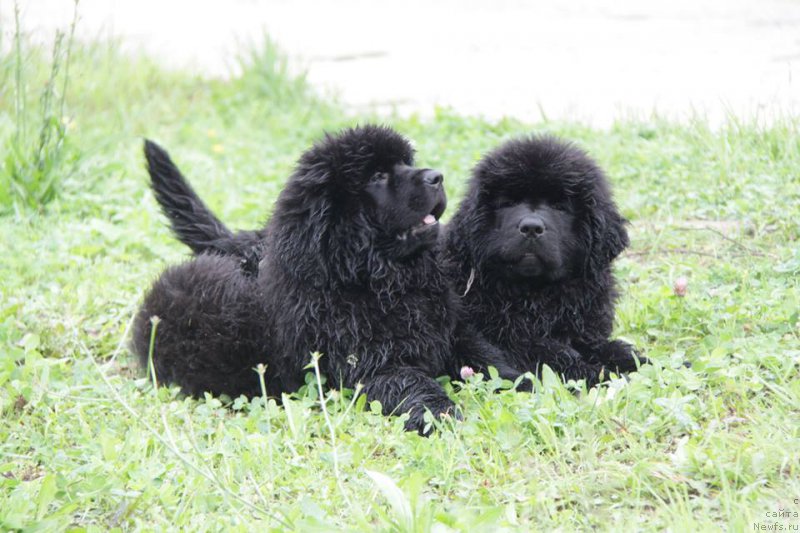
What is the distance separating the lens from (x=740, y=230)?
15.7ft

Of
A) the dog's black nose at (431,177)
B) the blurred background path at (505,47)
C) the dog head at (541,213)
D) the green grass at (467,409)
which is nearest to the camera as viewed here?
the green grass at (467,409)

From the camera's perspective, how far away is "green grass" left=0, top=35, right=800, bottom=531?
2660 mm

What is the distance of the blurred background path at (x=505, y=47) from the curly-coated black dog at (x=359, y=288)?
2770mm

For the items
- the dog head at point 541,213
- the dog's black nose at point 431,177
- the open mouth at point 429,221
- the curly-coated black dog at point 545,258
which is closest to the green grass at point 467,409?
the curly-coated black dog at point 545,258

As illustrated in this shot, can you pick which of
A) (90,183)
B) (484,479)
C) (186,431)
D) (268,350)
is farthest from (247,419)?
(90,183)

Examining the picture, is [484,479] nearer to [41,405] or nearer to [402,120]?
[41,405]

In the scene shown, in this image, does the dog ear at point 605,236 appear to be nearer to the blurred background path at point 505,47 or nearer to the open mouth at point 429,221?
the open mouth at point 429,221

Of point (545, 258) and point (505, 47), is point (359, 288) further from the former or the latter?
point (505, 47)

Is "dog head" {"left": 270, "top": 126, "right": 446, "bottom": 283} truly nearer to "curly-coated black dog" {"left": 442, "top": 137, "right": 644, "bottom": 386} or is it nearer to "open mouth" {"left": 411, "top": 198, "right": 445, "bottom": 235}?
"open mouth" {"left": 411, "top": 198, "right": 445, "bottom": 235}

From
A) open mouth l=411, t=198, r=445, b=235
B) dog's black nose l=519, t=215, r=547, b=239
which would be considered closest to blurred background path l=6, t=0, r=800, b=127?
dog's black nose l=519, t=215, r=547, b=239

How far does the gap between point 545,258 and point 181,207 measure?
179 cm

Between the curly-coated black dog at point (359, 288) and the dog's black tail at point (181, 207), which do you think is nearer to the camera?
the curly-coated black dog at point (359, 288)

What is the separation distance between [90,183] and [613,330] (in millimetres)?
3486

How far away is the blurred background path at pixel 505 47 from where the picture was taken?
23.3 ft
